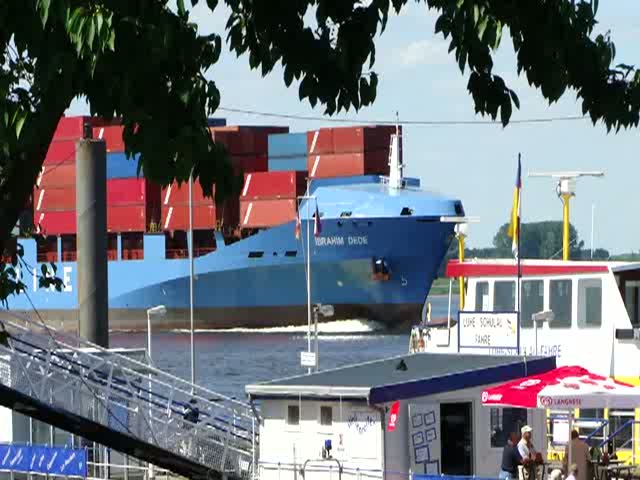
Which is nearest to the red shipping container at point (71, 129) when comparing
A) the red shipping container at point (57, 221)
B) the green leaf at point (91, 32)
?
the red shipping container at point (57, 221)

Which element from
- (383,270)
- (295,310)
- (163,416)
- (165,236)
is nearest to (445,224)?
(383,270)

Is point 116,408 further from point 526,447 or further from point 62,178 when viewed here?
point 62,178

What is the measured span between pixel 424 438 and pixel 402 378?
2.83 feet

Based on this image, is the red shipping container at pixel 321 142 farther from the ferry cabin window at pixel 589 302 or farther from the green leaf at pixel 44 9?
the green leaf at pixel 44 9

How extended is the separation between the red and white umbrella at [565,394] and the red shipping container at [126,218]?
9004 centimetres

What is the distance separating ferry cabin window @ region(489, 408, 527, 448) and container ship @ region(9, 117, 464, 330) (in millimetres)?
72142

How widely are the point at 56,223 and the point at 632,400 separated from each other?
93742mm

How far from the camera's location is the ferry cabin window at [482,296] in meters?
29.0

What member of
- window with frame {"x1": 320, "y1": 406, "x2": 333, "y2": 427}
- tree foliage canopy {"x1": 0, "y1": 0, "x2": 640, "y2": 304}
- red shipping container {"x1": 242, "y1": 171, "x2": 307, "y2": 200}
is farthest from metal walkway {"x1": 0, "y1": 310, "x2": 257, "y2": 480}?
red shipping container {"x1": 242, "y1": 171, "x2": 307, "y2": 200}

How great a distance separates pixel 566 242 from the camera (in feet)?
103

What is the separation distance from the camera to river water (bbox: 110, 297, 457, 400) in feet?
224

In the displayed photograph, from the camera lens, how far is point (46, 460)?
70.1 ft

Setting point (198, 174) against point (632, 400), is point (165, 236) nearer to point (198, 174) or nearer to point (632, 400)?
point (632, 400)

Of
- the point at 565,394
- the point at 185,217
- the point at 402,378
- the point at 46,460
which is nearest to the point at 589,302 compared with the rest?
the point at 402,378
